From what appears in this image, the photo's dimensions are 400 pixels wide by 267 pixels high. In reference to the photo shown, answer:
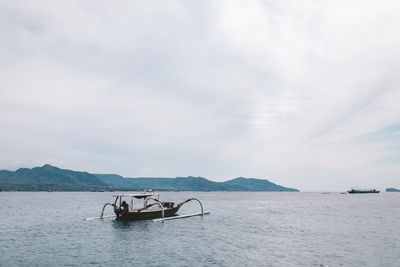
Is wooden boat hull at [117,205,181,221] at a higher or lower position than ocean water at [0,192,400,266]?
higher

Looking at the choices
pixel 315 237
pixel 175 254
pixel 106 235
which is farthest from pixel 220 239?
pixel 106 235

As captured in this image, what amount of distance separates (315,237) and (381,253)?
1036 centimetres

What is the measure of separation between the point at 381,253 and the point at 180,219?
3978 cm

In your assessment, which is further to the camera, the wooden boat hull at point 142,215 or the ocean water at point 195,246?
the wooden boat hull at point 142,215

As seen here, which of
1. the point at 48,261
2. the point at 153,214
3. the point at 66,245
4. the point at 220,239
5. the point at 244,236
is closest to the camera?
the point at 48,261

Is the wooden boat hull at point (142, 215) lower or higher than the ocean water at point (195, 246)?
higher

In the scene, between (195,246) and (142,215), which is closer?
(195,246)

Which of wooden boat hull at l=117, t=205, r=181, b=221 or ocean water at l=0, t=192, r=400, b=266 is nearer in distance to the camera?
ocean water at l=0, t=192, r=400, b=266

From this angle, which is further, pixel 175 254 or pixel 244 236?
pixel 244 236

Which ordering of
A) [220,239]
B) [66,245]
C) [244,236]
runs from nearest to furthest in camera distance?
[66,245], [220,239], [244,236]

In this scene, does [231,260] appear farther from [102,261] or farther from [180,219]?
[180,219]

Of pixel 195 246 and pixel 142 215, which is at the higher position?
pixel 142 215

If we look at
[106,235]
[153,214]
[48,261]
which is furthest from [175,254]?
[153,214]

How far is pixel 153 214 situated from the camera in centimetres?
5869
